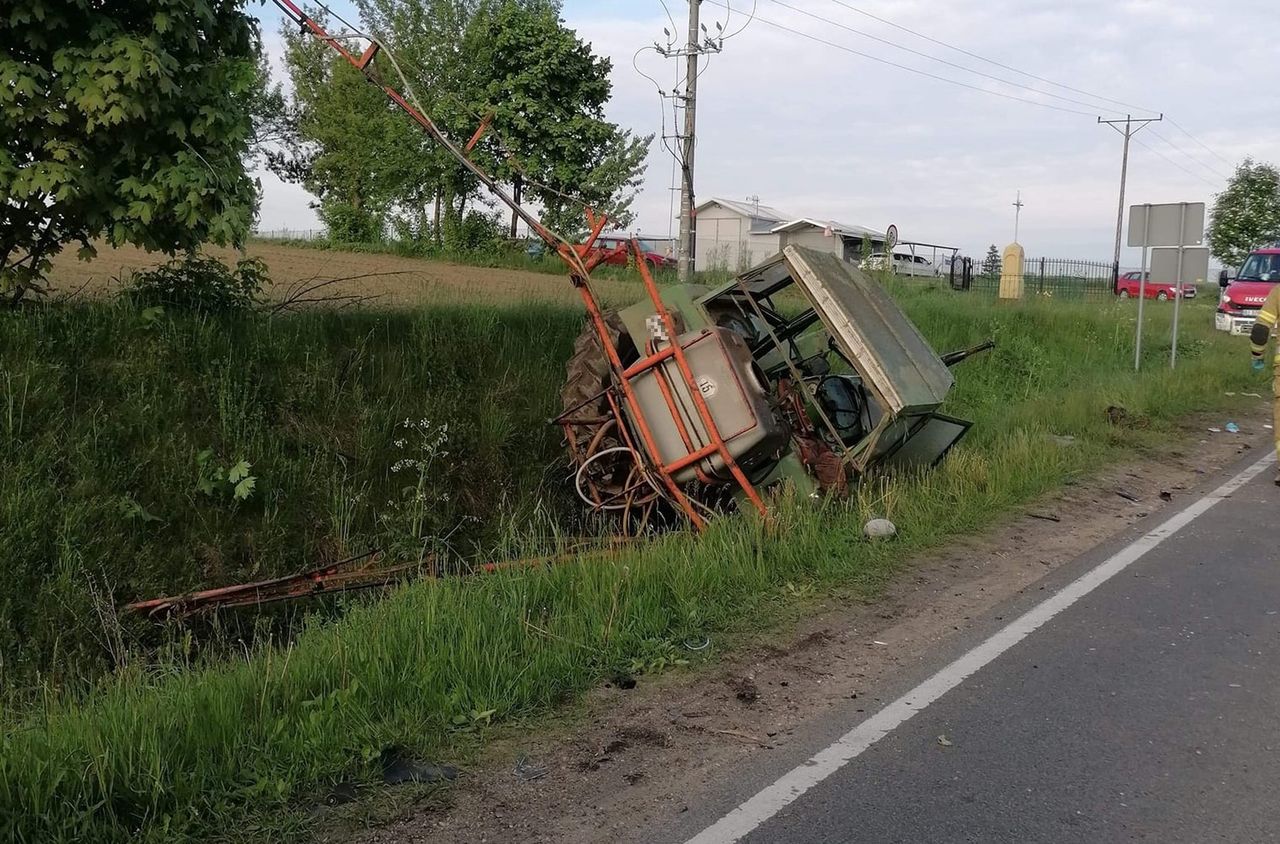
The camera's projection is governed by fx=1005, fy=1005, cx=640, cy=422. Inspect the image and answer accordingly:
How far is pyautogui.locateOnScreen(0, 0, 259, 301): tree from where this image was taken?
6461 mm

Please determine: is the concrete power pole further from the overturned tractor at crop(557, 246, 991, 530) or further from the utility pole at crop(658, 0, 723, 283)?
the overturned tractor at crop(557, 246, 991, 530)

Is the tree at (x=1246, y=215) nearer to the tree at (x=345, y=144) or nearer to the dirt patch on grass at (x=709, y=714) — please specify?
the tree at (x=345, y=144)

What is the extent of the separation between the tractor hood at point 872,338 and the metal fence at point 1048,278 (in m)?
19.2

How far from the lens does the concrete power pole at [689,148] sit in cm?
2262

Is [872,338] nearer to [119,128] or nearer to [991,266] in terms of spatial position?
[119,128]

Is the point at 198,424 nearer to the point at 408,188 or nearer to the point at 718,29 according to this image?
the point at 718,29

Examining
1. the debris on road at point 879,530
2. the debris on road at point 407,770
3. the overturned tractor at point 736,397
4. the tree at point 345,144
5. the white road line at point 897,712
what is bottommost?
the white road line at point 897,712

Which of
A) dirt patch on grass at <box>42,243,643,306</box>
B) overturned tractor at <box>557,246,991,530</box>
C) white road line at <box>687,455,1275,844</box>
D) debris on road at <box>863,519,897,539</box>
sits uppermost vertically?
dirt patch on grass at <box>42,243,643,306</box>

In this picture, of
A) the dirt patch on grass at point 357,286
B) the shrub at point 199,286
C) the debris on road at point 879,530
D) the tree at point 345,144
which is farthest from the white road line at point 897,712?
the tree at point 345,144

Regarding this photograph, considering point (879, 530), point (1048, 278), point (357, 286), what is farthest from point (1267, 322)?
point (1048, 278)

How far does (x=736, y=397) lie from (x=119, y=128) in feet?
15.1

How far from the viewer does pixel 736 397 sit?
6727 mm

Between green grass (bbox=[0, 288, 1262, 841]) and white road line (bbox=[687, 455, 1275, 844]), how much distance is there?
0.97m

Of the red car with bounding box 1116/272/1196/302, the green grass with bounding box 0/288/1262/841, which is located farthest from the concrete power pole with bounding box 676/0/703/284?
the red car with bounding box 1116/272/1196/302
